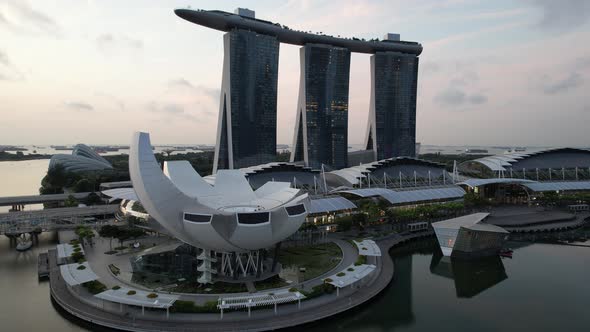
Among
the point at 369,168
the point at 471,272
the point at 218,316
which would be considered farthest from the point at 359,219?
the point at 218,316

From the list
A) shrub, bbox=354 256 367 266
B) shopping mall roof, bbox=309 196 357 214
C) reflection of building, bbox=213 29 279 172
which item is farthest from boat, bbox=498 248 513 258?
reflection of building, bbox=213 29 279 172

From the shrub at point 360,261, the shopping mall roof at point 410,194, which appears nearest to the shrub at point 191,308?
the shrub at point 360,261

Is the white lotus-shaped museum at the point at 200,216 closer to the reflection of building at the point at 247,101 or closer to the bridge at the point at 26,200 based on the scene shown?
the bridge at the point at 26,200

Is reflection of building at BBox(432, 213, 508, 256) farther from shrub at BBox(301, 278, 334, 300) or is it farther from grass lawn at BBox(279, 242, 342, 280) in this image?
shrub at BBox(301, 278, 334, 300)

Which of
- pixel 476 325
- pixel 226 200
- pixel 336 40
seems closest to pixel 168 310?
pixel 226 200

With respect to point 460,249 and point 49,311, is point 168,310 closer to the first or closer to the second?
point 49,311

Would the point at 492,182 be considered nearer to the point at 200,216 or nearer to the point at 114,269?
the point at 200,216
